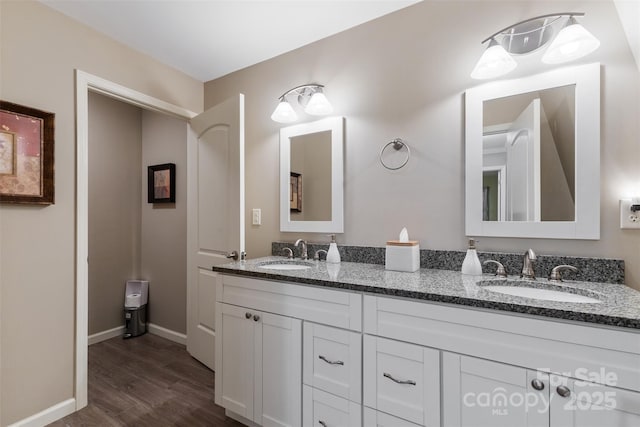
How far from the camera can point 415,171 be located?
1.72m

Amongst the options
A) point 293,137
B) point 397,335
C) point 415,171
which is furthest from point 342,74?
point 397,335

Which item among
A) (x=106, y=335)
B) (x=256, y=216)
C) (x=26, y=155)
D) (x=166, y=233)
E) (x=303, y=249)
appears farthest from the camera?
(x=166, y=233)

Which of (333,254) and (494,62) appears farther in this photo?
(333,254)

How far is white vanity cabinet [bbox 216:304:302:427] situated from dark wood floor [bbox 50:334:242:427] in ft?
0.85

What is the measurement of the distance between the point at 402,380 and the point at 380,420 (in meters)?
0.21

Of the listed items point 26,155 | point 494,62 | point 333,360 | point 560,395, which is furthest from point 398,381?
point 26,155

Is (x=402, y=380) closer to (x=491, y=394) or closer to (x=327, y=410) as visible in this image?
(x=491, y=394)

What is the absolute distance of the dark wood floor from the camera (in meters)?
1.75

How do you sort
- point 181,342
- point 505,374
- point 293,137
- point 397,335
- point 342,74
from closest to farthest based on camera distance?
point 505,374 → point 397,335 → point 342,74 → point 293,137 → point 181,342

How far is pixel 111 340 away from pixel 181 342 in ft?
2.24

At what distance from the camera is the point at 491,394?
39.6 inches

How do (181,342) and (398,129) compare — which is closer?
(398,129)

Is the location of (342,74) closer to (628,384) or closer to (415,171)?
(415,171)

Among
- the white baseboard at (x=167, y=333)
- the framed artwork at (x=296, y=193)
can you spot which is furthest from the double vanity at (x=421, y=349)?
the white baseboard at (x=167, y=333)
